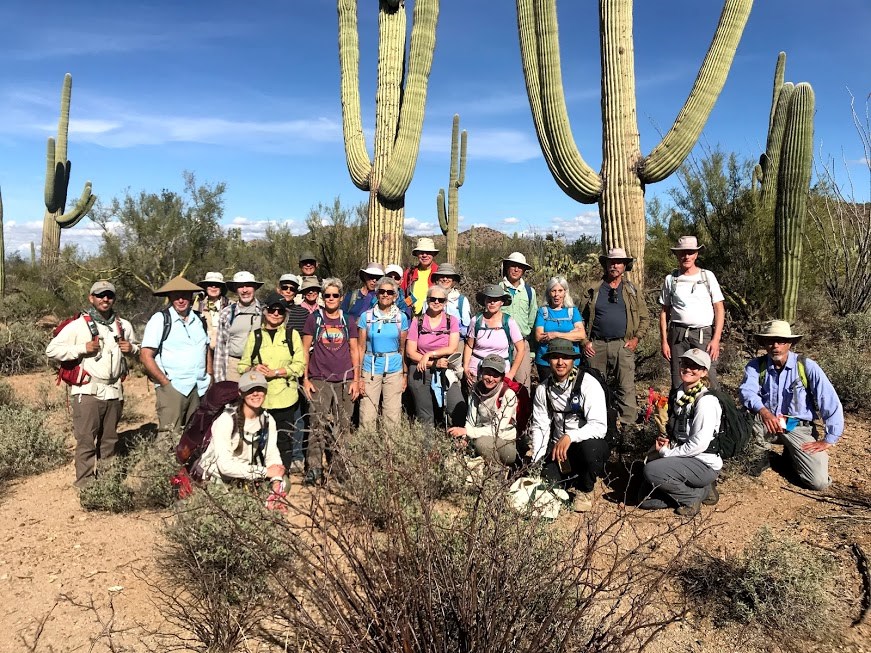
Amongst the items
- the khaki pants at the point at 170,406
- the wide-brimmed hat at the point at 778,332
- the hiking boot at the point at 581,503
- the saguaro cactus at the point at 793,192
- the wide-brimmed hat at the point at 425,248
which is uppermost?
the saguaro cactus at the point at 793,192

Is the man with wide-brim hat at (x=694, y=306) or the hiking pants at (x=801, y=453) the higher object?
the man with wide-brim hat at (x=694, y=306)

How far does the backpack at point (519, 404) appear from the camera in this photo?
4676 millimetres

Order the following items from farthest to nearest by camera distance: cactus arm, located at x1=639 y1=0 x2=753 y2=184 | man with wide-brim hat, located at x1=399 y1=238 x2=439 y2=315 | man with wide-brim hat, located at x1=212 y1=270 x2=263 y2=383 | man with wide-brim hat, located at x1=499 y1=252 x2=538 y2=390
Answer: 1. cactus arm, located at x1=639 y1=0 x2=753 y2=184
2. man with wide-brim hat, located at x1=399 y1=238 x2=439 y2=315
3. man with wide-brim hat, located at x1=499 y1=252 x2=538 y2=390
4. man with wide-brim hat, located at x1=212 y1=270 x2=263 y2=383

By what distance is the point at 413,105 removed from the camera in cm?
817

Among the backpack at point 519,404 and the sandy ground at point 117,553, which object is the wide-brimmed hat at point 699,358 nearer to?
the sandy ground at point 117,553

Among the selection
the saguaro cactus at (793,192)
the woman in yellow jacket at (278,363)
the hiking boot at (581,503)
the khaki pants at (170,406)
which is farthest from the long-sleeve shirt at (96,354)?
the saguaro cactus at (793,192)

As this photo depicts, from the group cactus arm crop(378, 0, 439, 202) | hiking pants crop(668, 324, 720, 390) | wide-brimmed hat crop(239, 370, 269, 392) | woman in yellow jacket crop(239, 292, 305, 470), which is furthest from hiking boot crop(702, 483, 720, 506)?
cactus arm crop(378, 0, 439, 202)

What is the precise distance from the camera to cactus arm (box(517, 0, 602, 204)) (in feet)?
23.7

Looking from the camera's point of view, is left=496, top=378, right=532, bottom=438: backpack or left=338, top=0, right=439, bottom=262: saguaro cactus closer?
left=496, top=378, right=532, bottom=438: backpack

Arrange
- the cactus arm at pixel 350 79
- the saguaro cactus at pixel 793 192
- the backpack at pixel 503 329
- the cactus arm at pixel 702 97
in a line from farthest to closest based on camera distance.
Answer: the cactus arm at pixel 350 79 → the saguaro cactus at pixel 793 192 → the cactus arm at pixel 702 97 → the backpack at pixel 503 329

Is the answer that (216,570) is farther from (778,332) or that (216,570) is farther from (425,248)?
(778,332)

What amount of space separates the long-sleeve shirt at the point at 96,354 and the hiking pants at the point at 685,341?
483 cm

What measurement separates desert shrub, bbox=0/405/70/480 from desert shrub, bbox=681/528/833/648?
18.5 feet

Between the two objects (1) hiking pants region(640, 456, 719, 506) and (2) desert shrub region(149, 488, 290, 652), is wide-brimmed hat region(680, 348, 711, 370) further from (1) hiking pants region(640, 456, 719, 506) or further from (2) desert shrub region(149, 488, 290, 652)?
(2) desert shrub region(149, 488, 290, 652)
